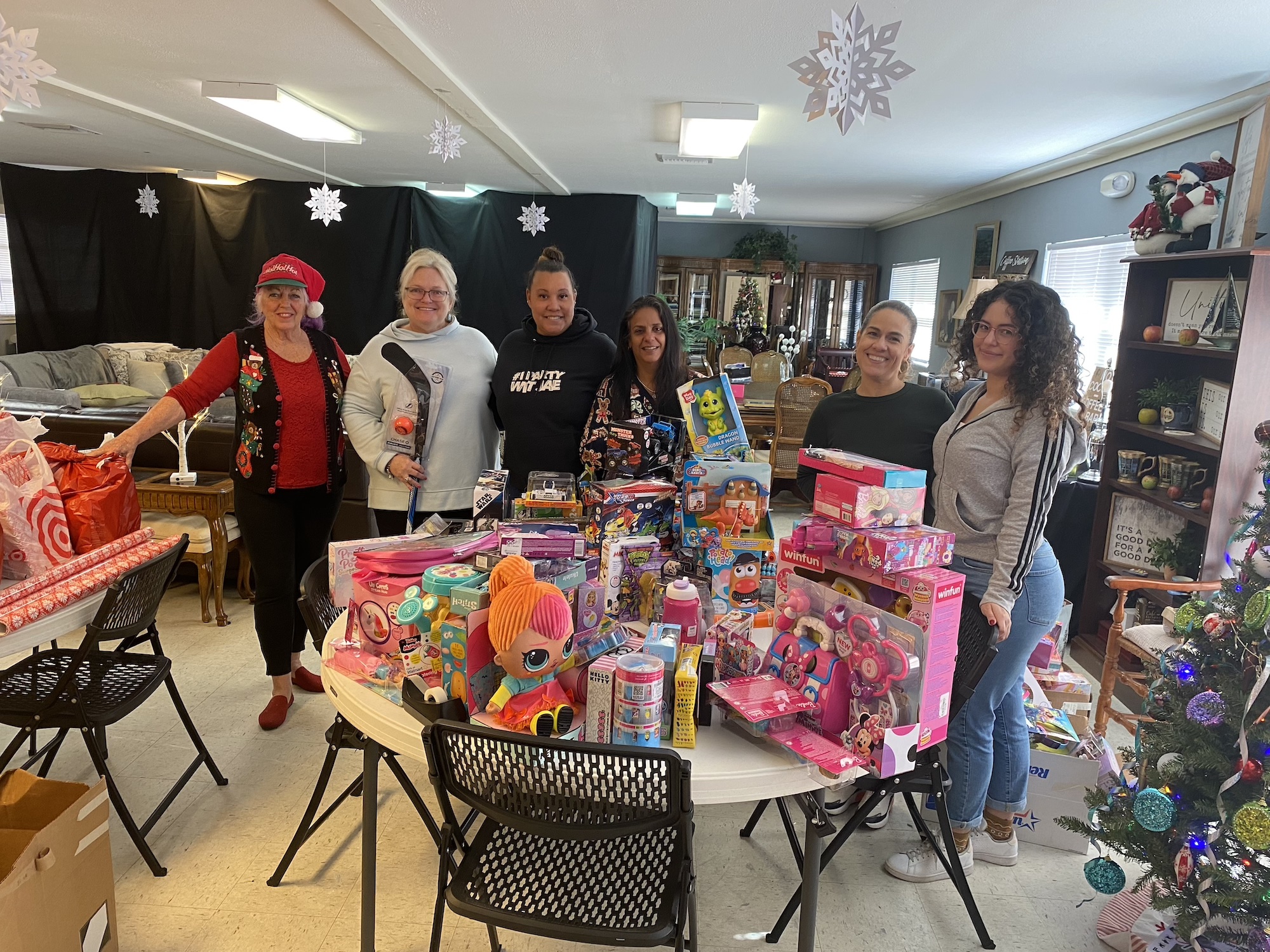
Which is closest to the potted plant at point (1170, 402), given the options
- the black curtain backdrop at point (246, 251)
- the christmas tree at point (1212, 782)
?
the christmas tree at point (1212, 782)

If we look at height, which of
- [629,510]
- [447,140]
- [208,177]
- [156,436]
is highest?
[208,177]

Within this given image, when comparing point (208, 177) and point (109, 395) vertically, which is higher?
point (208, 177)

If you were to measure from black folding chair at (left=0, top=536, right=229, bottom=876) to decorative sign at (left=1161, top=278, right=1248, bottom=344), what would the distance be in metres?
3.69

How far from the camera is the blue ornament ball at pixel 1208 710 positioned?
5.28 ft

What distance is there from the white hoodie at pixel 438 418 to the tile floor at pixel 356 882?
90 cm

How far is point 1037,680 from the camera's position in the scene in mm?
2557

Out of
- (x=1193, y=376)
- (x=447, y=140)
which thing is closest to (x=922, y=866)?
(x=1193, y=376)

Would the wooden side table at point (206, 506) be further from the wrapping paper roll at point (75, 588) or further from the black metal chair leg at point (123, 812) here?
the black metal chair leg at point (123, 812)

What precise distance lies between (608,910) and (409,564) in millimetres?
737

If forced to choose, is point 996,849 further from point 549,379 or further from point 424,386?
point 424,386

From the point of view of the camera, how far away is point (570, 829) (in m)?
1.28

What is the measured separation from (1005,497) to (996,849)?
1033 mm

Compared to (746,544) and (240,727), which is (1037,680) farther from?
(240,727)

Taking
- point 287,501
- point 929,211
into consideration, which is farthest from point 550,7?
point 929,211
